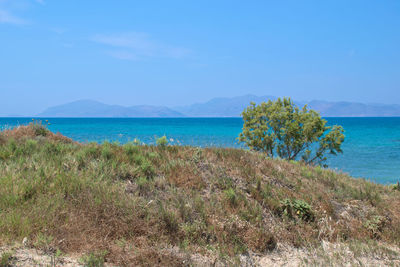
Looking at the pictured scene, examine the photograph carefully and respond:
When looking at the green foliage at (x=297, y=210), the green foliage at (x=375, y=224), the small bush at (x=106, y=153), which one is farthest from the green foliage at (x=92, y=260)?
the green foliage at (x=375, y=224)

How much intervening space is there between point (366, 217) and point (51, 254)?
9.22m

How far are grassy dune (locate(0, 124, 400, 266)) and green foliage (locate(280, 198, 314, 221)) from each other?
3 cm

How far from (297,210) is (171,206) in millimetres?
3842

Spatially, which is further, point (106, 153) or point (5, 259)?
point (106, 153)

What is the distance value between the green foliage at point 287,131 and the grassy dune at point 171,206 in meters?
12.9

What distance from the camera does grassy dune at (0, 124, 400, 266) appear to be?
586 cm

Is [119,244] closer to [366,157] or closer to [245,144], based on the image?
[245,144]

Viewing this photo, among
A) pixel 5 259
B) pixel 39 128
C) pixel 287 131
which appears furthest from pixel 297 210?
pixel 287 131

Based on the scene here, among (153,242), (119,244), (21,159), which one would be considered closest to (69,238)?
(119,244)

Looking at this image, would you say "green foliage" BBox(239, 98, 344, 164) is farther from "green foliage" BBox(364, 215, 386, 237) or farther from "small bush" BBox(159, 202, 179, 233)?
"small bush" BBox(159, 202, 179, 233)

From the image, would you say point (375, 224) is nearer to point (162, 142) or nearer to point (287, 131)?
point (162, 142)

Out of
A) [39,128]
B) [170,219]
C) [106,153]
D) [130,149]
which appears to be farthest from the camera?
[39,128]

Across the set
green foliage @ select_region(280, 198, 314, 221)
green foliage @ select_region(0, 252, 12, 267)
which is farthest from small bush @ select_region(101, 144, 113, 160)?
green foliage @ select_region(280, 198, 314, 221)

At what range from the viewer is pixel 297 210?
8578 mm
